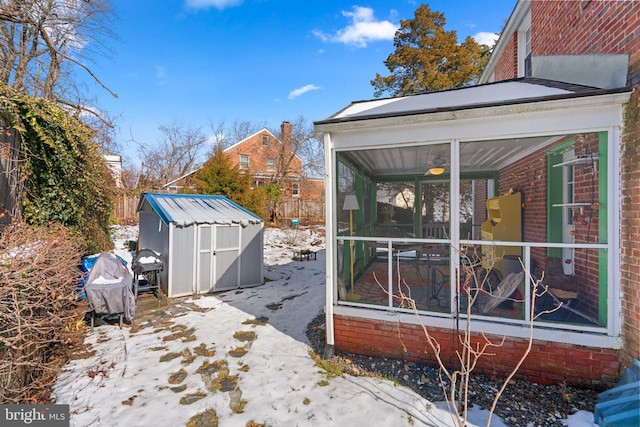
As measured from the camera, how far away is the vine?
4.80 meters

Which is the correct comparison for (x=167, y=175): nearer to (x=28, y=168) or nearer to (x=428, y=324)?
(x=28, y=168)

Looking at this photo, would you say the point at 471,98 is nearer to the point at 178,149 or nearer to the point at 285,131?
the point at 285,131

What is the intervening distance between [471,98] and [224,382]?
490 cm

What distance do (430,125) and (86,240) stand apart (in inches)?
309

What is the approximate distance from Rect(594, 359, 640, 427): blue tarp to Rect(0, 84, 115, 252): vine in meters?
8.21

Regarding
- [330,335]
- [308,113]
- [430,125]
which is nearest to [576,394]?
[330,335]

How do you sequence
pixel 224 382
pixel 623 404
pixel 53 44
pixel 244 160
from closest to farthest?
pixel 623 404, pixel 224 382, pixel 53 44, pixel 244 160

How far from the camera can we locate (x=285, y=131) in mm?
25453

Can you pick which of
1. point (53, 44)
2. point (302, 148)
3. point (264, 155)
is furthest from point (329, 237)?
point (264, 155)

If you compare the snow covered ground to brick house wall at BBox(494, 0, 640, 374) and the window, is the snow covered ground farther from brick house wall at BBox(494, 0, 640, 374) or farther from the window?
the window

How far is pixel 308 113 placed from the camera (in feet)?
90.6

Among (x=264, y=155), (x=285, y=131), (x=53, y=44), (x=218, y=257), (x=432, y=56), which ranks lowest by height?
(x=218, y=257)

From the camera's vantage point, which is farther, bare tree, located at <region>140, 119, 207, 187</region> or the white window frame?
bare tree, located at <region>140, 119, 207, 187</region>

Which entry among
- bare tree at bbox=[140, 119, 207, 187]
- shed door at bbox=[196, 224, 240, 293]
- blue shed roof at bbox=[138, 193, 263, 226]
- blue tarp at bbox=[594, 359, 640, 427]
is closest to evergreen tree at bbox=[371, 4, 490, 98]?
blue shed roof at bbox=[138, 193, 263, 226]
